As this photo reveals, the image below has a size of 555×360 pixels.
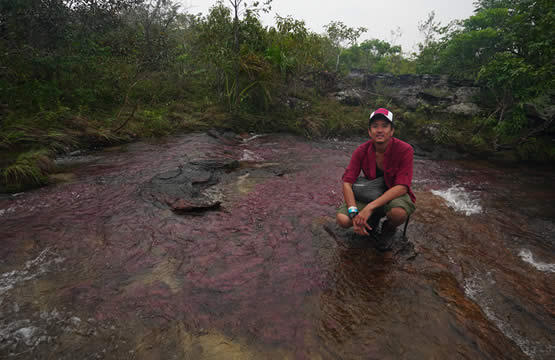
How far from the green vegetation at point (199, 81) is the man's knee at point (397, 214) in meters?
5.32

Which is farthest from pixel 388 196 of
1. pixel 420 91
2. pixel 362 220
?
pixel 420 91

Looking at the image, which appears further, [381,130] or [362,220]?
[381,130]

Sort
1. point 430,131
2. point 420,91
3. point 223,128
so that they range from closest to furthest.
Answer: point 223,128 → point 430,131 → point 420,91

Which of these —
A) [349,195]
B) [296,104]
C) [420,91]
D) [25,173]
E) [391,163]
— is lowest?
[25,173]

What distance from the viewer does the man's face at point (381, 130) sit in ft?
8.51

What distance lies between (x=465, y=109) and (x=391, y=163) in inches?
492

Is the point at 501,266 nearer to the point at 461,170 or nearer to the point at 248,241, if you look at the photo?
the point at 248,241

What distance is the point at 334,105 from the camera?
1423cm

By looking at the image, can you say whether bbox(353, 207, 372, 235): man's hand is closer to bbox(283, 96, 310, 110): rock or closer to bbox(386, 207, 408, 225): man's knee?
bbox(386, 207, 408, 225): man's knee

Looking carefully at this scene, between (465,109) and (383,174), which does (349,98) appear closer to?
(465,109)

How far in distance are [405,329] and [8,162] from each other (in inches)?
252

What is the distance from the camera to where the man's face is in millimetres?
2594

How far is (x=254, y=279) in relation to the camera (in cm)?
242

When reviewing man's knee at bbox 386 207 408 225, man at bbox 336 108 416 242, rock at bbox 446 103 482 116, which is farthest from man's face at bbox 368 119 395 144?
rock at bbox 446 103 482 116
